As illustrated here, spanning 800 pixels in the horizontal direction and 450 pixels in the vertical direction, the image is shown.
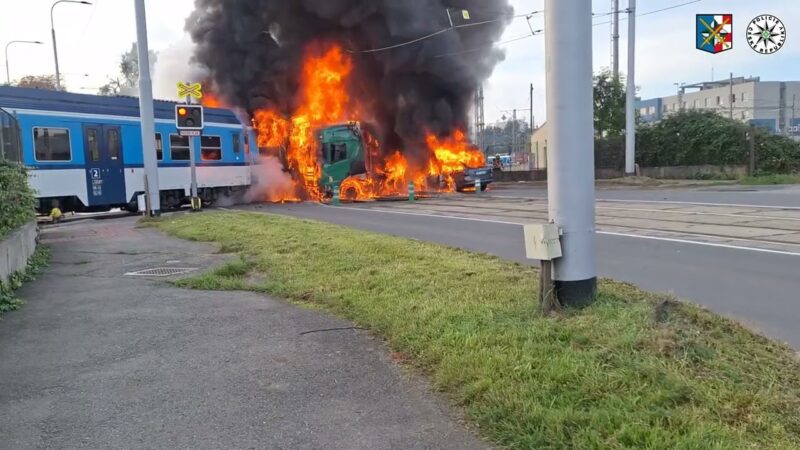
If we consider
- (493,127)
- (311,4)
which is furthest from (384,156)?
(493,127)

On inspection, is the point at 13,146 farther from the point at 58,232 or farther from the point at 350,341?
the point at 350,341

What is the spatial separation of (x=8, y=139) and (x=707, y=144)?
30366mm

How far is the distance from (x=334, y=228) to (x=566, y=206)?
8338 millimetres

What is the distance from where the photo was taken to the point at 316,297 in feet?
22.3

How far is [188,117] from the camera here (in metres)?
16.6

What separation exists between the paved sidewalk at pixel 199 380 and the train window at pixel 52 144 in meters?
10.9

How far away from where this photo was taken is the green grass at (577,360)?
316 centimetres

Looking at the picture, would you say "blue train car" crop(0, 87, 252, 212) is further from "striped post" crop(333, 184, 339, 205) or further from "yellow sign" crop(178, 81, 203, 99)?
"striped post" crop(333, 184, 339, 205)

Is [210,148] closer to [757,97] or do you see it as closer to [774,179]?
[774,179]

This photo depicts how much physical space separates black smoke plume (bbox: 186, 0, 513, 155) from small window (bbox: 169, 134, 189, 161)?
6959 mm

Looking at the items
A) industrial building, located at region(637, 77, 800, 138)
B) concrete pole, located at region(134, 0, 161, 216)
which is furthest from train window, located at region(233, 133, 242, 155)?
industrial building, located at region(637, 77, 800, 138)

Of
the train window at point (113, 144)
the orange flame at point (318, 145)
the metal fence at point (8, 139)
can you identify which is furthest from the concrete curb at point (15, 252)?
the orange flame at point (318, 145)

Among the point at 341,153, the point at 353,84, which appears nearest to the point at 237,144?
the point at 341,153

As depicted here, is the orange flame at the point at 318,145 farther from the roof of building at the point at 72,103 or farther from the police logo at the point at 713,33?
the police logo at the point at 713,33
